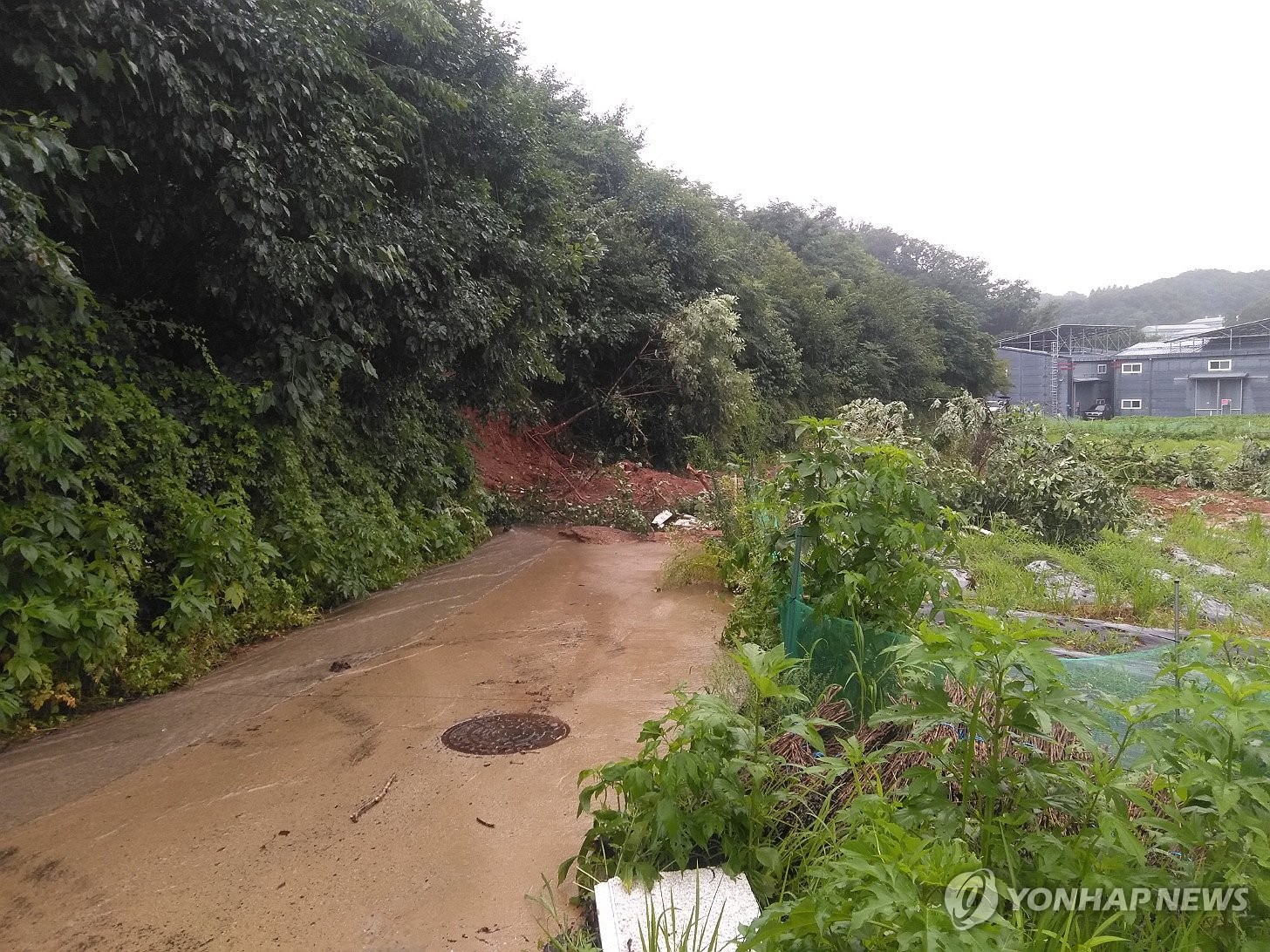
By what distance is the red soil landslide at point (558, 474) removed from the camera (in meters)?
12.9

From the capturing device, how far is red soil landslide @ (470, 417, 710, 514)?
12922 millimetres

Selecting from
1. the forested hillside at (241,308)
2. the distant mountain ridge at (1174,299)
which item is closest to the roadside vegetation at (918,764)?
the forested hillside at (241,308)

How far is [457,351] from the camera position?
840 cm

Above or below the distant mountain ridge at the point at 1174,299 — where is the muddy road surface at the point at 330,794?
below

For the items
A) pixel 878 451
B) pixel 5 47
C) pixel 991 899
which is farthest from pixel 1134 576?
pixel 5 47

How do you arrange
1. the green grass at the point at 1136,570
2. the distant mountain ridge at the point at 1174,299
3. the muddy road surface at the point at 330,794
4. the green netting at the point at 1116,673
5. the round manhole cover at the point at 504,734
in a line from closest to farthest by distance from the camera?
the muddy road surface at the point at 330,794
the green netting at the point at 1116,673
the round manhole cover at the point at 504,734
the green grass at the point at 1136,570
the distant mountain ridge at the point at 1174,299

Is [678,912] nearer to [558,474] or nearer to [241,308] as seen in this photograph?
[241,308]

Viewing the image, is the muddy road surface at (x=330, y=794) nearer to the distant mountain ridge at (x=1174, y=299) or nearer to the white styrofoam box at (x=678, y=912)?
the white styrofoam box at (x=678, y=912)

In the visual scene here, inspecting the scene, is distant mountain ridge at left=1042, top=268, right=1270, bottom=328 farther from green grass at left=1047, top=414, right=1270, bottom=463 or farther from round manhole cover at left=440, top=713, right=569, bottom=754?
round manhole cover at left=440, top=713, right=569, bottom=754

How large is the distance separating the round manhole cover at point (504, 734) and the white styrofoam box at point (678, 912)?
1705 mm

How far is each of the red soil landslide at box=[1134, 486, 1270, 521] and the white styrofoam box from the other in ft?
33.0

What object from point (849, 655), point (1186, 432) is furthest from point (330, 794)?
point (1186, 432)

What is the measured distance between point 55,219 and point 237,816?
178 inches

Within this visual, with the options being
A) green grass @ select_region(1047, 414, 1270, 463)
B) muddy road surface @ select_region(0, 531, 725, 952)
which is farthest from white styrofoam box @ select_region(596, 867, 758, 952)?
green grass @ select_region(1047, 414, 1270, 463)
